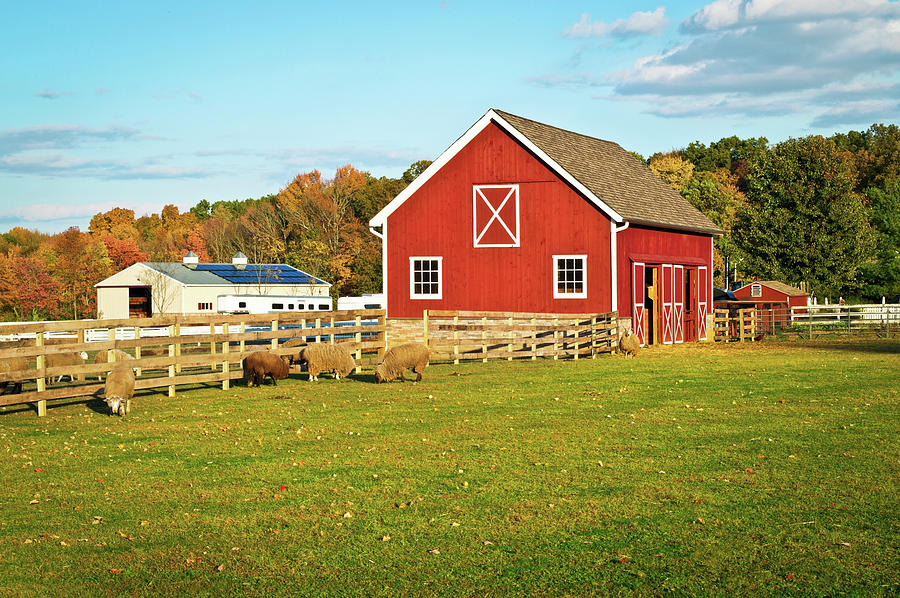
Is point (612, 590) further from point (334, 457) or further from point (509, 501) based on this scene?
point (334, 457)

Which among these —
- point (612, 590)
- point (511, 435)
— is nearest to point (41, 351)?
point (511, 435)

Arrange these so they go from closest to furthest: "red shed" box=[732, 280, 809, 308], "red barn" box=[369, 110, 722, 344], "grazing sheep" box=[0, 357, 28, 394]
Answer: "grazing sheep" box=[0, 357, 28, 394]
"red barn" box=[369, 110, 722, 344]
"red shed" box=[732, 280, 809, 308]

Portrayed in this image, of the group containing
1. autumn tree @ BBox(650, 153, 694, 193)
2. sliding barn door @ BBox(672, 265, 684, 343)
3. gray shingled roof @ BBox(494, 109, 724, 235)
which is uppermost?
autumn tree @ BBox(650, 153, 694, 193)

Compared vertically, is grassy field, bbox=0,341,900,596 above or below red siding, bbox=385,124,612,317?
below

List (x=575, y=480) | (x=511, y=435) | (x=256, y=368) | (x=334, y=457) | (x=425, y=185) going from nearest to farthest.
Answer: (x=575, y=480) < (x=334, y=457) < (x=511, y=435) < (x=256, y=368) < (x=425, y=185)

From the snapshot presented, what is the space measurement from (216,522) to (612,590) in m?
3.60

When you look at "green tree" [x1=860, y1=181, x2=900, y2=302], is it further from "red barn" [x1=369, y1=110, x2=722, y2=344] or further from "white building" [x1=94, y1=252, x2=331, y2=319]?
"white building" [x1=94, y1=252, x2=331, y2=319]

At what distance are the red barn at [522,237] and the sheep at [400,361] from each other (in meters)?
12.2

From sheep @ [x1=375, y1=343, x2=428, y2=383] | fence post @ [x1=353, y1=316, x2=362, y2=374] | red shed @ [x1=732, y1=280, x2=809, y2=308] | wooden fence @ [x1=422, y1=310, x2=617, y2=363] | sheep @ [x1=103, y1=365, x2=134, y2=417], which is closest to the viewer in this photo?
sheep @ [x1=103, y1=365, x2=134, y2=417]

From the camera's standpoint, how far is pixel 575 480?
362 inches

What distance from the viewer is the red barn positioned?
3078 cm

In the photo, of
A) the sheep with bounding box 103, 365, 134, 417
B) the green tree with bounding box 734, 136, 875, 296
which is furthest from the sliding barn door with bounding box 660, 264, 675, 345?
the green tree with bounding box 734, 136, 875, 296

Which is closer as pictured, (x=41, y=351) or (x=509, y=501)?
(x=509, y=501)

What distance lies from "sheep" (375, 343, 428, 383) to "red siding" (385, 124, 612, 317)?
479 inches
